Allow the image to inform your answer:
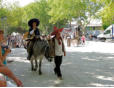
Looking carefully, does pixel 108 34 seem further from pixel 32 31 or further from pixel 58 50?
pixel 58 50

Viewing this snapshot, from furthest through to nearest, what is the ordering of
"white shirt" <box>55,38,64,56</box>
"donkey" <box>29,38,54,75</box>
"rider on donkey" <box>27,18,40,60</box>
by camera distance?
1. "rider on donkey" <box>27,18,40,60</box>
2. "donkey" <box>29,38,54,75</box>
3. "white shirt" <box>55,38,64,56</box>

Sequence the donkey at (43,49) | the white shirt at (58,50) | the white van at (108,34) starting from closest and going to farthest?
1. the white shirt at (58,50)
2. the donkey at (43,49)
3. the white van at (108,34)

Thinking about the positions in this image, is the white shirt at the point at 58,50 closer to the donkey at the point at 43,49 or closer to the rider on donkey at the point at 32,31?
the donkey at the point at 43,49

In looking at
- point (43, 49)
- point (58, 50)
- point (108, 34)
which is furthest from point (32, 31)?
point (108, 34)

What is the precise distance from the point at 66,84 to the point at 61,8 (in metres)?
47.3

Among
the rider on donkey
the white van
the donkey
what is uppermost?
the rider on donkey

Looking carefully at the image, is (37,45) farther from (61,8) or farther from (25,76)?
(61,8)

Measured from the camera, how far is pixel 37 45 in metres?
8.75

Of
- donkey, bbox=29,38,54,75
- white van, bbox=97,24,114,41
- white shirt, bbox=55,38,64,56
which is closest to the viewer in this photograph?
white shirt, bbox=55,38,64,56

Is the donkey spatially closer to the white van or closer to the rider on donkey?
the rider on donkey

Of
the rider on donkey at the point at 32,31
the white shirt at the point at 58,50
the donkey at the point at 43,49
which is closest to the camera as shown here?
the white shirt at the point at 58,50

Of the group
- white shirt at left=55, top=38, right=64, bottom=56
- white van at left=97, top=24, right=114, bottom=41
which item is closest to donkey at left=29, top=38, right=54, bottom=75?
white shirt at left=55, top=38, right=64, bottom=56

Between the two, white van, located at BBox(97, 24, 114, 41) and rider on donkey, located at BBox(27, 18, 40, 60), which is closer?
rider on donkey, located at BBox(27, 18, 40, 60)

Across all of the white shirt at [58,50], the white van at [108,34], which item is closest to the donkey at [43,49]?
the white shirt at [58,50]
